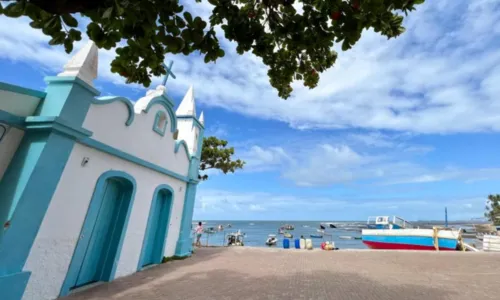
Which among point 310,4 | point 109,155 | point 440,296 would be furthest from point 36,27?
point 440,296

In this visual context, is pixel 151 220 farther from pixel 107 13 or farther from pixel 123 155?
pixel 107 13

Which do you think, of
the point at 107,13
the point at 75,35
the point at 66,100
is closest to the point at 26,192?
the point at 66,100

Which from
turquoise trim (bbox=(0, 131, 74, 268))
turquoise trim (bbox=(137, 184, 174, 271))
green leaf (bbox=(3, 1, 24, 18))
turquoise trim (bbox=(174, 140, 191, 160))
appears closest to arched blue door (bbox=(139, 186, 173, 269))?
turquoise trim (bbox=(137, 184, 174, 271))

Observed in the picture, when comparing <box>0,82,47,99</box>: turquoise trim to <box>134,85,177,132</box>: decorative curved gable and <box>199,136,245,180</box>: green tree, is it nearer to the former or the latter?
<box>134,85,177,132</box>: decorative curved gable

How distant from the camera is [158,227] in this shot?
32.1 ft

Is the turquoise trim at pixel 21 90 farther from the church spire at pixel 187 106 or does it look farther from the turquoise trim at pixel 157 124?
the church spire at pixel 187 106

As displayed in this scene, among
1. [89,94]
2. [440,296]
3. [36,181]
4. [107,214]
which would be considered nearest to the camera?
[36,181]

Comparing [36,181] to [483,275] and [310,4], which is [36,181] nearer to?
[310,4]

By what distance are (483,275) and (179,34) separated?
1189cm

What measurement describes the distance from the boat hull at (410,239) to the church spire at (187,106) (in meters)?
18.1

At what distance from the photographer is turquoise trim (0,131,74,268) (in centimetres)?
427

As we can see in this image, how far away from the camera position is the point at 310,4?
2.90m

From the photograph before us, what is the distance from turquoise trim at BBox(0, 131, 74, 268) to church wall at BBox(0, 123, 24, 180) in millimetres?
65

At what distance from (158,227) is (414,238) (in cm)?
1835
